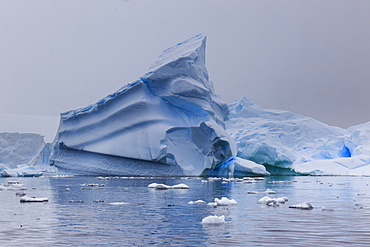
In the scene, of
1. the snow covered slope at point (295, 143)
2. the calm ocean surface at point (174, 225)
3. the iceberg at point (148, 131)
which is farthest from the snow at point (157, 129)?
the calm ocean surface at point (174, 225)

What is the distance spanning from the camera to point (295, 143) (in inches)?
1735

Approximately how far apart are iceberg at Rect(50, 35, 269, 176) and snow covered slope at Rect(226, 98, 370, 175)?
8393mm

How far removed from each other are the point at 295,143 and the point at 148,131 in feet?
70.6

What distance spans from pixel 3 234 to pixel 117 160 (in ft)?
63.2

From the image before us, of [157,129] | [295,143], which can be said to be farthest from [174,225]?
[295,143]

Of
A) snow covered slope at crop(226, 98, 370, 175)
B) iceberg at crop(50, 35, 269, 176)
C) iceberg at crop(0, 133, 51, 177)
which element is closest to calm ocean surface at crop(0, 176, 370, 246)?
iceberg at crop(50, 35, 269, 176)

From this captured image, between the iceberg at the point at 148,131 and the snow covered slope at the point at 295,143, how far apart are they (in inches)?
330

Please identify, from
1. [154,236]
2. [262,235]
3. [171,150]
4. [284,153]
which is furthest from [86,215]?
[284,153]

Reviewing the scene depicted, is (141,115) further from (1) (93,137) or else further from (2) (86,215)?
(2) (86,215)

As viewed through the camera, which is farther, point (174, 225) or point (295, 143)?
point (295, 143)

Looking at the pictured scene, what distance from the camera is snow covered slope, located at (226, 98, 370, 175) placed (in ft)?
116

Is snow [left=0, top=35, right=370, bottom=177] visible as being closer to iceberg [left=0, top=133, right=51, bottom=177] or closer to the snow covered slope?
the snow covered slope

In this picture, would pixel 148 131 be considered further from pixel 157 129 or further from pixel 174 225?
pixel 174 225

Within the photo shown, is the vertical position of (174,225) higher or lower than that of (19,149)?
lower
